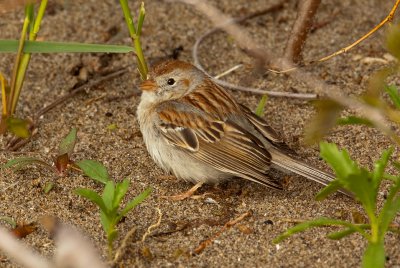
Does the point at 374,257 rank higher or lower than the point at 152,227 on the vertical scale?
lower

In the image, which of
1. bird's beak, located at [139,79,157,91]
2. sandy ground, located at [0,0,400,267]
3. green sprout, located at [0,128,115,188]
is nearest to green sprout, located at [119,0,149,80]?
bird's beak, located at [139,79,157,91]

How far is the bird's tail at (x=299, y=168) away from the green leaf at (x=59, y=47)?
1047 mm

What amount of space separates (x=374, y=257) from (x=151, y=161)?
196cm

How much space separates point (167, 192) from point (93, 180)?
0.43 meters

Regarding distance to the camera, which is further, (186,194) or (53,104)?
(53,104)

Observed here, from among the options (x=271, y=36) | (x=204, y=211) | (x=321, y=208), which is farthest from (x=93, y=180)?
(x=271, y=36)

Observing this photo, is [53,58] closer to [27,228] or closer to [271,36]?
[271,36]


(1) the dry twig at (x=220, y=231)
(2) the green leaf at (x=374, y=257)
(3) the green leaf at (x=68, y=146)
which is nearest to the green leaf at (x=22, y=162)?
(3) the green leaf at (x=68, y=146)

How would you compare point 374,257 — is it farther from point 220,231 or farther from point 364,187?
point 220,231

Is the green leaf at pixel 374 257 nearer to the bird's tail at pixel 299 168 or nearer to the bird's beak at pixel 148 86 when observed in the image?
the bird's tail at pixel 299 168

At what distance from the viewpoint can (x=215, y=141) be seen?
173 inches

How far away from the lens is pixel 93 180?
4398mm

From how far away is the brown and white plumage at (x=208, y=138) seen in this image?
430 cm

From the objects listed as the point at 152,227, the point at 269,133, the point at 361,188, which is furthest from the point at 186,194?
the point at 361,188
